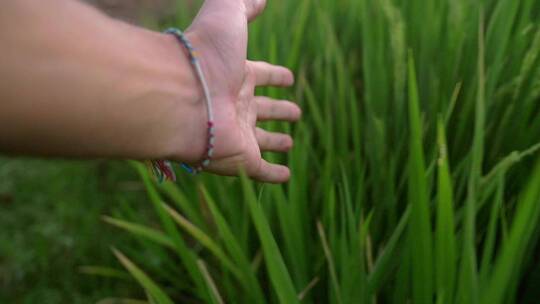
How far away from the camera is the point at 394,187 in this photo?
103 centimetres

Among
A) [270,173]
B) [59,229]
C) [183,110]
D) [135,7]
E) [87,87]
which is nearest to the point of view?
[87,87]

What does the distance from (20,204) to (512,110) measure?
4.05 ft

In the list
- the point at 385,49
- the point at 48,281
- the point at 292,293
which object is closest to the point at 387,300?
the point at 292,293

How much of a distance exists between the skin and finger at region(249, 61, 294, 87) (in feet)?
0.26

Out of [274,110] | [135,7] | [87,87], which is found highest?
[87,87]

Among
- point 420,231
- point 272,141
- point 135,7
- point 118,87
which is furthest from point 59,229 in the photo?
point 135,7

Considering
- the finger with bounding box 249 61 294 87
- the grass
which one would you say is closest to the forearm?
the finger with bounding box 249 61 294 87

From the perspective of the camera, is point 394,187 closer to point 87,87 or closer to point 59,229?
point 87,87

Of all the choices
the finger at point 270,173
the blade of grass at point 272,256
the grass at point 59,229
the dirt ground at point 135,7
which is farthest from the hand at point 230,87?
the dirt ground at point 135,7

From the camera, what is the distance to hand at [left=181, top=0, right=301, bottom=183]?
2.99 feet

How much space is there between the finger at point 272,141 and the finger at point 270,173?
0.29ft

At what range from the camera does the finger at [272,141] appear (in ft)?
3.54

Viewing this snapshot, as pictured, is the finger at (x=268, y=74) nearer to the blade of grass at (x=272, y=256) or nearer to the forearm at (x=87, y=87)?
the forearm at (x=87, y=87)

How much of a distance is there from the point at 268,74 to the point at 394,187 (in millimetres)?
318
